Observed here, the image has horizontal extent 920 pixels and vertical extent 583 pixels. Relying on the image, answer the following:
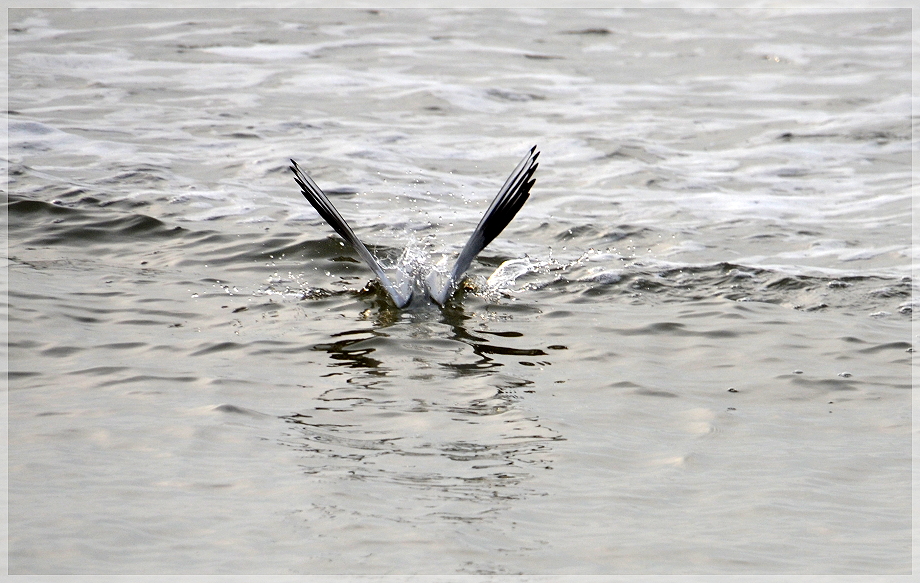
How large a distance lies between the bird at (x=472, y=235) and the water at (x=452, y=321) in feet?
→ 0.81

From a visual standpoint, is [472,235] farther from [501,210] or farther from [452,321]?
[452,321]

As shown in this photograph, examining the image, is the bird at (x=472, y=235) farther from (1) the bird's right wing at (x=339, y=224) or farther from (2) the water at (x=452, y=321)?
(2) the water at (x=452, y=321)

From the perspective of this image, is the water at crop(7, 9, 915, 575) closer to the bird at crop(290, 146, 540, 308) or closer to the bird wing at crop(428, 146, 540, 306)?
the bird at crop(290, 146, 540, 308)

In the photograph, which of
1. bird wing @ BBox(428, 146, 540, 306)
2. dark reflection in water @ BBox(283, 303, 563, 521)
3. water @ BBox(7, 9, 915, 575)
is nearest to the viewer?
water @ BBox(7, 9, 915, 575)

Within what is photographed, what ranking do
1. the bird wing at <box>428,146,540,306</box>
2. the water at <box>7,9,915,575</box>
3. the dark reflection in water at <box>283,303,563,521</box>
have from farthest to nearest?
1. the bird wing at <box>428,146,540,306</box>
2. the dark reflection in water at <box>283,303,563,521</box>
3. the water at <box>7,9,915,575</box>

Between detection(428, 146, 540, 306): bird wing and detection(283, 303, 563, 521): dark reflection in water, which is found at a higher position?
detection(428, 146, 540, 306): bird wing

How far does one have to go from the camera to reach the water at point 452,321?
3.51 m

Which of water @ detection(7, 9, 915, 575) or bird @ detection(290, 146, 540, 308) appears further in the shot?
bird @ detection(290, 146, 540, 308)

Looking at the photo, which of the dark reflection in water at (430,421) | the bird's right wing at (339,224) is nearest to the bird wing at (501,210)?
the bird's right wing at (339,224)

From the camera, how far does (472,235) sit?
622 centimetres

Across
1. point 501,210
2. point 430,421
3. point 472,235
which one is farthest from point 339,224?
point 430,421

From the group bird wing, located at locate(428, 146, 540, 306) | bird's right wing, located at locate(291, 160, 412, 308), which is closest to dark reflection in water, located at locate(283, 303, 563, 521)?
bird's right wing, located at locate(291, 160, 412, 308)

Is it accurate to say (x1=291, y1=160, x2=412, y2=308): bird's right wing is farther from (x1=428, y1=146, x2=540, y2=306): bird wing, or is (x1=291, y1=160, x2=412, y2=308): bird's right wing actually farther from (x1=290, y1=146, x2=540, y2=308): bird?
(x1=428, y1=146, x2=540, y2=306): bird wing

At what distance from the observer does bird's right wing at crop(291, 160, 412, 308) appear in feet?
20.0
